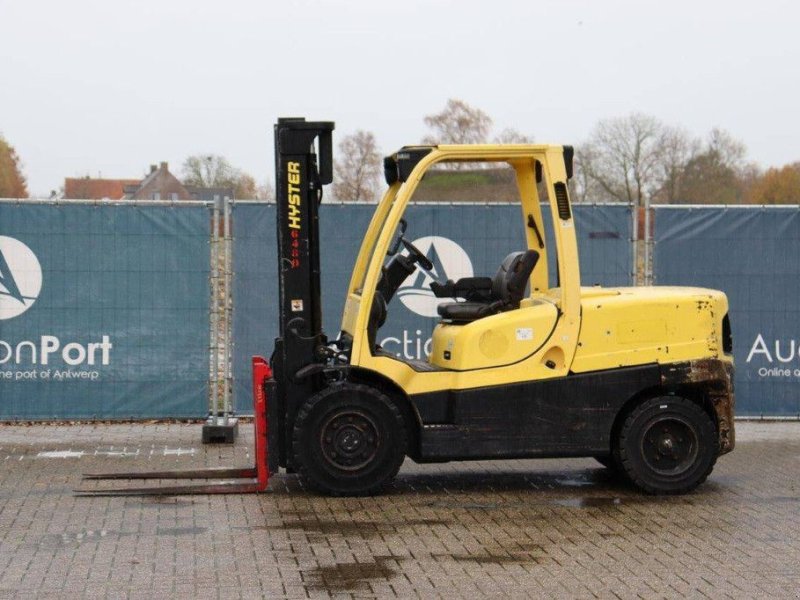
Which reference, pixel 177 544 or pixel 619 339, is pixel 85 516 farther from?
pixel 619 339

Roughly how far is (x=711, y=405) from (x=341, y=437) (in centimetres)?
298

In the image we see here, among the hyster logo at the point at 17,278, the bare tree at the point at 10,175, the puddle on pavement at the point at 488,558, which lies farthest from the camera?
the bare tree at the point at 10,175

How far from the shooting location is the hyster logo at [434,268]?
574 inches

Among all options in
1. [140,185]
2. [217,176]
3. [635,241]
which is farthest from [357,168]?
[140,185]

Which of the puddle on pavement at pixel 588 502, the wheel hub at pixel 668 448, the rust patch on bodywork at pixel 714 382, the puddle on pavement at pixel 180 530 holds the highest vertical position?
the rust patch on bodywork at pixel 714 382

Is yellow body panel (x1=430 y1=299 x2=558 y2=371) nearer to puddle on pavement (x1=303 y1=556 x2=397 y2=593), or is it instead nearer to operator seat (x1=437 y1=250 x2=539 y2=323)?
operator seat (x1=437 y1=250 x2=539 y2=323)

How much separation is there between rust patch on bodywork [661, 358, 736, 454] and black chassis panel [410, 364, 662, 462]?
5.2 inches

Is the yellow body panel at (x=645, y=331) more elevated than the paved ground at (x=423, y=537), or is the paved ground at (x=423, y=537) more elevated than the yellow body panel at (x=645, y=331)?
the yellow body panel at (x=645, y=331)

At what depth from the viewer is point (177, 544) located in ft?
A: 27.3

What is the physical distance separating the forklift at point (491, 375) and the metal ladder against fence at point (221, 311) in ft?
11.6

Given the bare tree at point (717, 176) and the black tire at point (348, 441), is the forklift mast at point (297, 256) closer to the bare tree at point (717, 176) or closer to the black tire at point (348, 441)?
the black tire at point (348, 441)

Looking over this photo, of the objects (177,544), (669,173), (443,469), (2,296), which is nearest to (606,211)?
(443,469)

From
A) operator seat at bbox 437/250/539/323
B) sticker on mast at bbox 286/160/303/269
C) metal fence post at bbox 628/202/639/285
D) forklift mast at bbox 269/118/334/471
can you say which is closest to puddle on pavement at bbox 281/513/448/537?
forklift mast at bbox 269/118/334/471

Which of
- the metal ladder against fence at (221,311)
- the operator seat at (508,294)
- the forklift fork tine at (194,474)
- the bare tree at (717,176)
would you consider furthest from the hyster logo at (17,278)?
the bare tree at (717,176)
